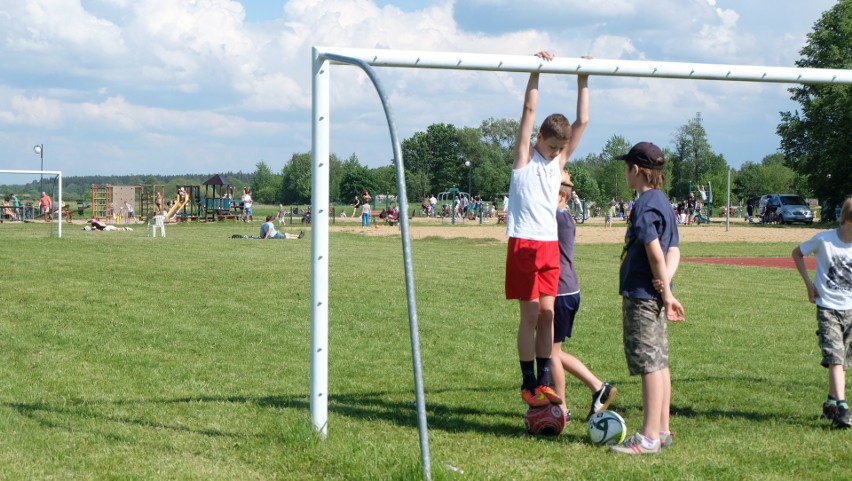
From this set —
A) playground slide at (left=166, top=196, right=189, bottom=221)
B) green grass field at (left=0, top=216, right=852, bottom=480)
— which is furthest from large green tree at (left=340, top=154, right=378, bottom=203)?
green grass field at (left=0, top=216, right=852, bottom=480)

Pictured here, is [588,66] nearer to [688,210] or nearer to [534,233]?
[534,233]

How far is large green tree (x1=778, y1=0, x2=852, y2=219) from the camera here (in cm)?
5675

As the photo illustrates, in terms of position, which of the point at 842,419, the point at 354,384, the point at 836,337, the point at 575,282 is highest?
the point at 575,282

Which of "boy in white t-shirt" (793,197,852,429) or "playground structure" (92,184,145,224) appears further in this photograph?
"playground structure" (92,184,145,224)

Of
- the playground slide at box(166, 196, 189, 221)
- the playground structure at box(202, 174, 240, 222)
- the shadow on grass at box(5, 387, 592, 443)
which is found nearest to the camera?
the shadow on grass at box(5, 387, 592, 443)

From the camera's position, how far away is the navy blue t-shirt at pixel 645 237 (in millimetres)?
5426

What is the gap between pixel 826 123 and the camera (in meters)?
58.0

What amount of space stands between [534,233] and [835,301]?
2.35 meters

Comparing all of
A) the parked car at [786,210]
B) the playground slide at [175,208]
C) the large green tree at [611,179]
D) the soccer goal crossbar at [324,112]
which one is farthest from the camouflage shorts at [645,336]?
the large green tree at [611,179]

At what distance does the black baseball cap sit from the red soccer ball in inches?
63.4

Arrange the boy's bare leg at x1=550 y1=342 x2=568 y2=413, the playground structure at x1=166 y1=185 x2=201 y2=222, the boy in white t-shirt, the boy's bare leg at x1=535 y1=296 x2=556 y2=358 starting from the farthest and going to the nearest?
the playground structure at x1=166 y1=185 x2=201 y2=222 < the boy in white t-shirt < the boy's bare leg at x1=550 y1=342 x2=568 y2=413 < the boy's bare leg at x1=535 y1=296 x2=556 y2=358

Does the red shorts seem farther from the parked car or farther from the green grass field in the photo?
the parked car

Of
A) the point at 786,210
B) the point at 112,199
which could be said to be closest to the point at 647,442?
the point at 786,210

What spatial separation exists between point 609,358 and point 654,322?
3.57 m
